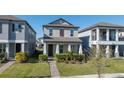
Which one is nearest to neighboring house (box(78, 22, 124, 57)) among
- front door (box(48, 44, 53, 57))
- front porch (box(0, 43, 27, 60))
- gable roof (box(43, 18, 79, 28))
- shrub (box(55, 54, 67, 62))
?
gable roof (box(43, 18, 79, 28))

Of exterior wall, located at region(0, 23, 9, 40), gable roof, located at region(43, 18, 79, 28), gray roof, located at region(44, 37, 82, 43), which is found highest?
gable roof, located at region(43, 18, 79, 28)

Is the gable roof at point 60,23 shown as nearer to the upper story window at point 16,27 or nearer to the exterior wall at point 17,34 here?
the exterior wall at point 17,34

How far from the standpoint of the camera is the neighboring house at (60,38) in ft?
88.9

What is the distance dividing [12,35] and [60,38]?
260 inches

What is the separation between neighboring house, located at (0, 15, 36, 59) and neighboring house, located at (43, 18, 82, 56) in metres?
3.27

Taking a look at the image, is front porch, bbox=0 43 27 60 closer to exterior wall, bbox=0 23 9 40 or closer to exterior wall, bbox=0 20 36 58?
exterior wall, bbox=0 20 36 58

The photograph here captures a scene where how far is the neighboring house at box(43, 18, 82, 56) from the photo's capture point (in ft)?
88.9

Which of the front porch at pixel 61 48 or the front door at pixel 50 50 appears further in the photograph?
the front door at pixel 50 50

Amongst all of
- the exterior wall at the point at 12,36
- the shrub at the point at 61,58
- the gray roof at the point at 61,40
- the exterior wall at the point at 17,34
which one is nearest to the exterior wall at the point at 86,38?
the gray roof at the point at 61,40

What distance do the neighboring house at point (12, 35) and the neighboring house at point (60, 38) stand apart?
327cm

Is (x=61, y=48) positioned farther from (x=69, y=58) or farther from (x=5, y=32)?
(x=5, y=32)
